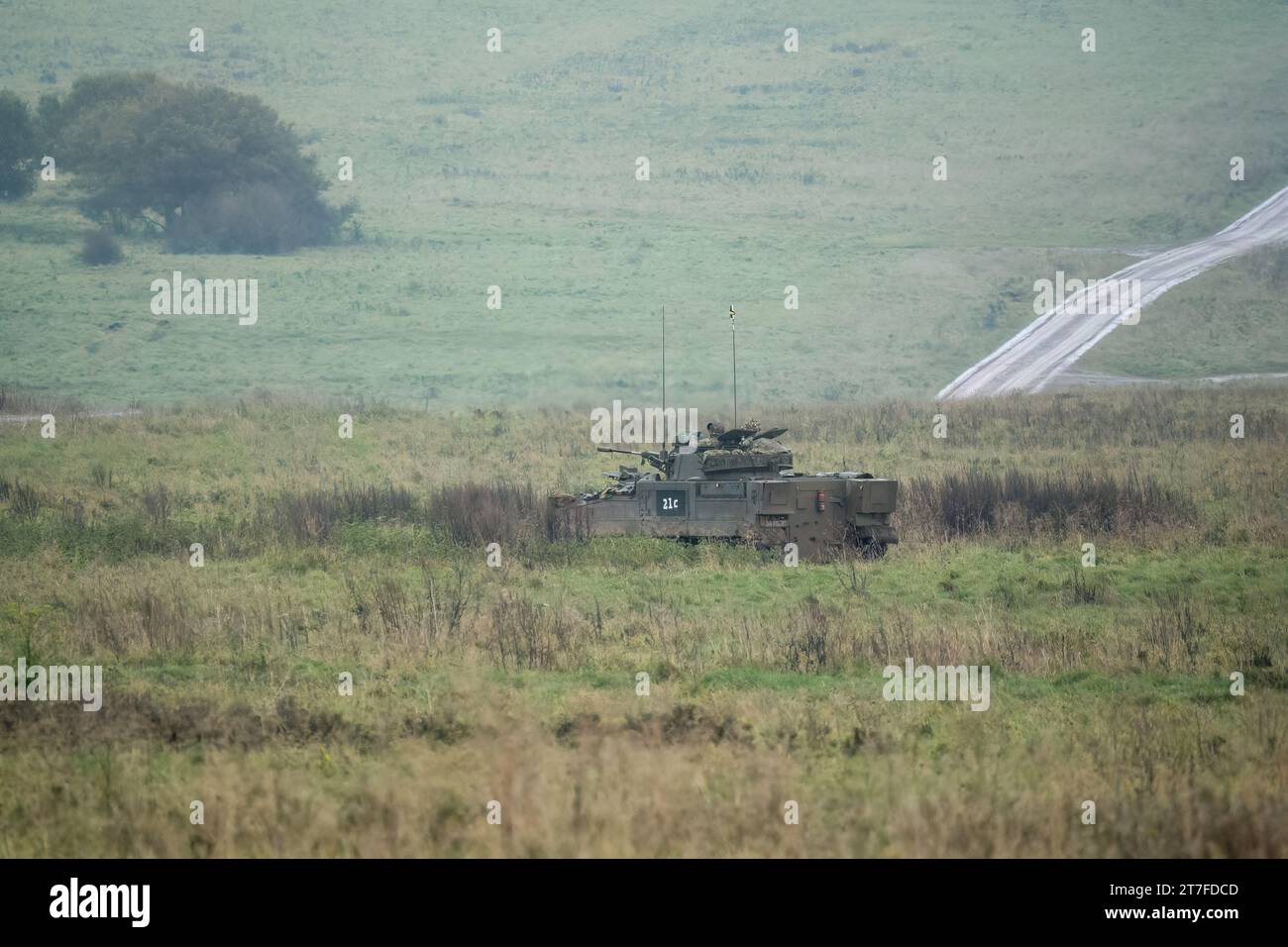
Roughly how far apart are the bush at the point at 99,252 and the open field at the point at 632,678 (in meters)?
44.7

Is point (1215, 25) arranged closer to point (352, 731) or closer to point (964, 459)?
point (964, 459)

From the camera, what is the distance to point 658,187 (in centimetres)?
9169

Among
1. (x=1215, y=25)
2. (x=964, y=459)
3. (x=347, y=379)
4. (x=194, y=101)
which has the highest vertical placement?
(x=1215, y=25)

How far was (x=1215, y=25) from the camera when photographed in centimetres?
10969

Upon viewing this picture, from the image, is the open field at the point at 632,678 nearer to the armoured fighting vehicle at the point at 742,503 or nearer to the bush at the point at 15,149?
the armoured fighting vehicle at the point at 742,503

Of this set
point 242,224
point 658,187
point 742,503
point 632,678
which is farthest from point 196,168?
point 632,678

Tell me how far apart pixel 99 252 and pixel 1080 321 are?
159 feet

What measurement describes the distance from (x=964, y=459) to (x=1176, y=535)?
13858 mm

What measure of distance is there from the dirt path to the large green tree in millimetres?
38551

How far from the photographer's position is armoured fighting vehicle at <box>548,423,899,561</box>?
24844mm

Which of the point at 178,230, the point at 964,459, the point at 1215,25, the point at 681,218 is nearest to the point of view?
the point at 964,459

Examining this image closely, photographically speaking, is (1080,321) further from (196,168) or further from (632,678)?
(632,678)
